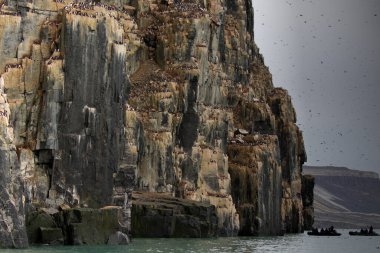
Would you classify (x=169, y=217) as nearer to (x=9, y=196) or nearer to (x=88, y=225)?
(x=88, y=225)

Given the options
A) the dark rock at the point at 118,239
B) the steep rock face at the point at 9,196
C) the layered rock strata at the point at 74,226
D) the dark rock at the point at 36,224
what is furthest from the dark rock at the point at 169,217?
the steep rock face at the point at 9,196

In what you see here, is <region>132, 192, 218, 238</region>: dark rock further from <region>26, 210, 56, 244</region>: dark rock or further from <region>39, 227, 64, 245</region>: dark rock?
<region>26, 210, 56, 244</region>: dark rock

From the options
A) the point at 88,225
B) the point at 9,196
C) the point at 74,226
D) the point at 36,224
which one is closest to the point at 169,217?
the point at 88,225

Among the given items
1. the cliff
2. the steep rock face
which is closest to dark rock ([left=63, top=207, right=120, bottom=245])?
the cliff

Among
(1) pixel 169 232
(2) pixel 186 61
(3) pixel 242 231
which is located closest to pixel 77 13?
(1) pixel 169 232

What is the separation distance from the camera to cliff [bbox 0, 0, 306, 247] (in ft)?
304

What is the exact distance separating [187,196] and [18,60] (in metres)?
42.3

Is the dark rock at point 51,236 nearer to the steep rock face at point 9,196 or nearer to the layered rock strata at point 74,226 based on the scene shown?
the layered rock strata at point 74,226

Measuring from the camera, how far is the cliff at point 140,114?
92.8 metres

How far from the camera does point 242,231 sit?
146250 millimetres

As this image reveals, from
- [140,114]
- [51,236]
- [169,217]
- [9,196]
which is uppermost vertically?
[140,114]

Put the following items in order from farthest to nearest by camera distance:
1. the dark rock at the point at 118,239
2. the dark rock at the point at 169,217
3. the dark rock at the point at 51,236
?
1. the dark rock at the point at 169,217
2. the dark rock at the point at 118,239
3. the dark rock at the point at 51,236

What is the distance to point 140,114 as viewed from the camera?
124062 millimetres

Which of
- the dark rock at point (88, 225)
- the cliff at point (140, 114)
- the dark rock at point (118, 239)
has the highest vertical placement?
the cliff at point (140, 114)
